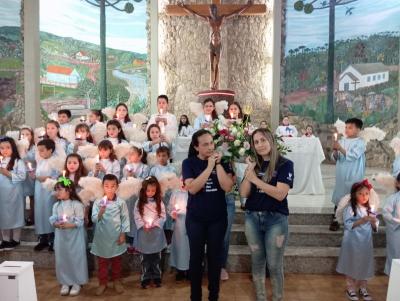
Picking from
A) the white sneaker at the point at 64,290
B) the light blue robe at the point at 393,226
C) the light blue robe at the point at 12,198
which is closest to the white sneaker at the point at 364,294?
the light blue robe at the point at 393,226

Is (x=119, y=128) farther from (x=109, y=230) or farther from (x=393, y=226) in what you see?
(x=393, y=226)

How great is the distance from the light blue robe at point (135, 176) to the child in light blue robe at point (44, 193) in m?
0.83

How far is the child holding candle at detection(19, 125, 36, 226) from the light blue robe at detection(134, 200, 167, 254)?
1.57 metres

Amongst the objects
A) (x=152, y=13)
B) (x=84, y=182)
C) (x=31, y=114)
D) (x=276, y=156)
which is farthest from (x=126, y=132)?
(x=152, y=13)

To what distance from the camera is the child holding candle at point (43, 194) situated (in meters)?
4.98

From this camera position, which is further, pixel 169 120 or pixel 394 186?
pixel 169 120

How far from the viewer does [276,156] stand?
11.0ft

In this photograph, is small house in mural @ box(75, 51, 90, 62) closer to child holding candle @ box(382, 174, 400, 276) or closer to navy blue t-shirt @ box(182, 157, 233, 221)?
navy blue t-shirt @ box(182, 157, 233, 221)

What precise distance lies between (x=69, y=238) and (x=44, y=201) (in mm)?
789

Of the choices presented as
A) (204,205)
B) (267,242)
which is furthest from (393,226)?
(204,205)

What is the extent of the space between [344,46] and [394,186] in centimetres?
718

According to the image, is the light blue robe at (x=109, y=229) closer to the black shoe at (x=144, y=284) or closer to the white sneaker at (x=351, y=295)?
the black shoe at (x=144, y=284)

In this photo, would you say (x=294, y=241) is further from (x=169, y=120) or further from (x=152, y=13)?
(x=152, y=13)

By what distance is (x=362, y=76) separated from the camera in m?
10.8
